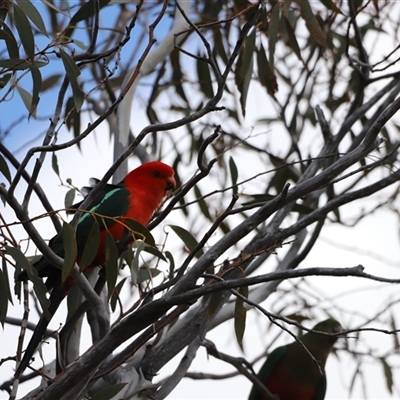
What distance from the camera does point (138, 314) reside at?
160 centimetres

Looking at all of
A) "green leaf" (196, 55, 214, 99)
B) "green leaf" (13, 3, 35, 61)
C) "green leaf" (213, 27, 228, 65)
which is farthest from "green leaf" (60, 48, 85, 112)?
"green leaf" (213, 27, 228, 65)

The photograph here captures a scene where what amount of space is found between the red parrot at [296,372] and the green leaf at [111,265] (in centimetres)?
204

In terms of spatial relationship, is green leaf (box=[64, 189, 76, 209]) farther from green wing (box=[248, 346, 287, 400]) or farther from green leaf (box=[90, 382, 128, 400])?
green wing (box=[248, 346, 287, 400])

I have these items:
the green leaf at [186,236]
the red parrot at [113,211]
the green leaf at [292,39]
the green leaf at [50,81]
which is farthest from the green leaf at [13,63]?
the green leaf at [50,81]

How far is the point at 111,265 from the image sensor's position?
1907mm

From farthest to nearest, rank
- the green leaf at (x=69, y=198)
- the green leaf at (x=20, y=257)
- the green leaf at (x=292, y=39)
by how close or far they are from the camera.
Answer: the green leaf at (x=292, y=39) < the green leaf at (x=69, y=198) < the green leaf at (x=20, y=257)

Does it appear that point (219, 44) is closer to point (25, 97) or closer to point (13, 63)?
point (25, 97)

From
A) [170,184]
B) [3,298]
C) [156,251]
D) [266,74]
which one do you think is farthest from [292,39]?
[3,298]

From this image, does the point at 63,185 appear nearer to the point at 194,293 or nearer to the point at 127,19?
the point at 194,293

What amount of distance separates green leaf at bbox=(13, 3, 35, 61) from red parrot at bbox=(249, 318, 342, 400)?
7.43 feet

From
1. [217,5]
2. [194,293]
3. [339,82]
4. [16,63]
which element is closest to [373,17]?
[339,82]

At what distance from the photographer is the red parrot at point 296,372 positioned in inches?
148

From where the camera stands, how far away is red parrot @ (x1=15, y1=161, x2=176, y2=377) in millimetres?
2406

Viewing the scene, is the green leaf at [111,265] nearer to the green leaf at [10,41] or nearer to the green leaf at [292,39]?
the green leaf at [10,41]
